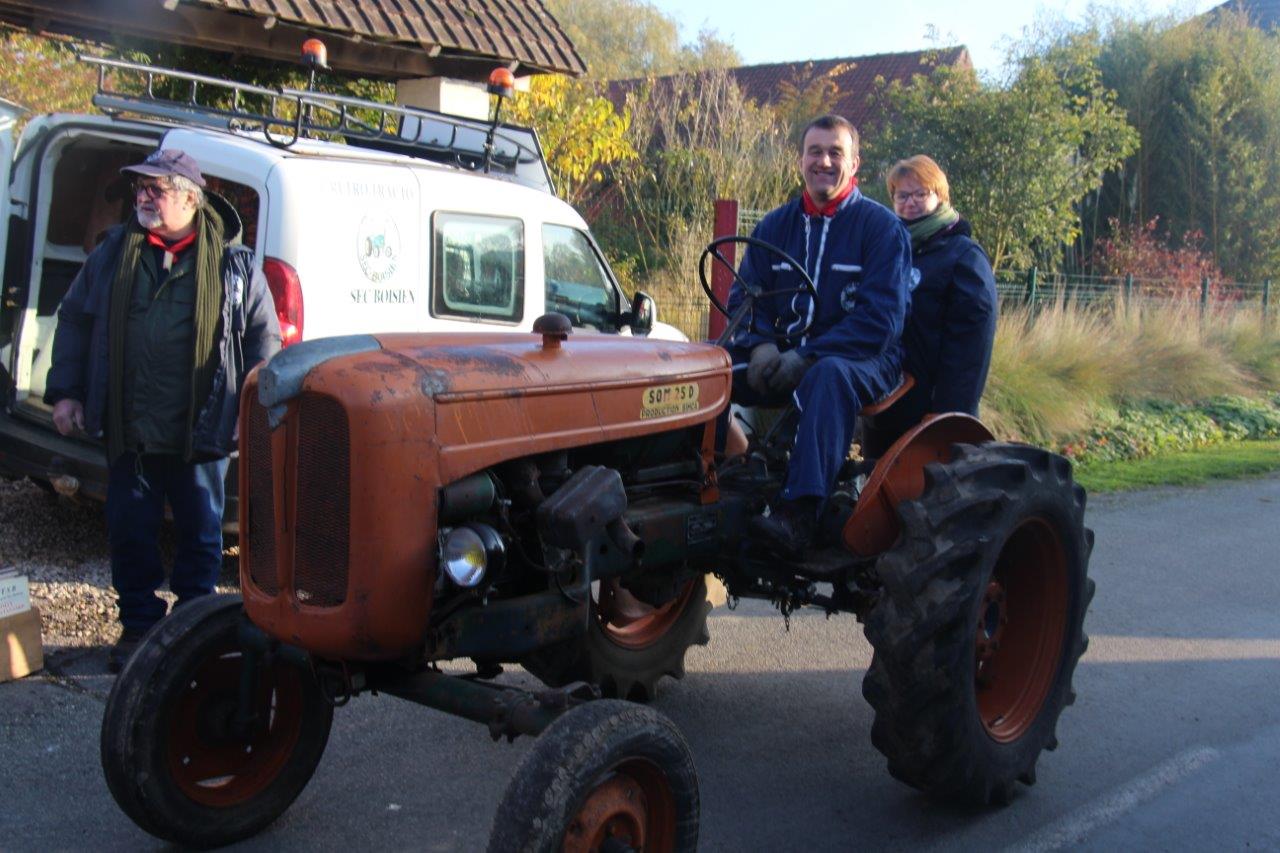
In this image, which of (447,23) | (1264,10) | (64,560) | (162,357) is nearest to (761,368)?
(162,357)

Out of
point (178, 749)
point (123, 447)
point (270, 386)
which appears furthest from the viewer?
point (123, 447)

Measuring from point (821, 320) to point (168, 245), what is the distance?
94.8 inches

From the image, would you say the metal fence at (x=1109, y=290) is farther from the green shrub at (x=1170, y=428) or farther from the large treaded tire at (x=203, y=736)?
the large treaded tire at (x=203, y=736)

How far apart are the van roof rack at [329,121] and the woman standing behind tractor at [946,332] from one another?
2954mm

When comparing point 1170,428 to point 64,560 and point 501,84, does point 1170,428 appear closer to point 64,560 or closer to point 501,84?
point 501,84

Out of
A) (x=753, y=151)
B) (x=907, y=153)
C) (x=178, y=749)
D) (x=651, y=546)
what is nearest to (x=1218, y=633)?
(x=651, y=546)

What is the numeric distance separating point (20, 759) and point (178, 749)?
0.95 m

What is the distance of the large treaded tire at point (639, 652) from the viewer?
4.57 m

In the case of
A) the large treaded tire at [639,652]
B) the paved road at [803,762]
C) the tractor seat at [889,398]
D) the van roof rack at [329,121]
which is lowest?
the paved road at [803,762]

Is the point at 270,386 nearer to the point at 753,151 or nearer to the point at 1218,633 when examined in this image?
the point at 1218,633

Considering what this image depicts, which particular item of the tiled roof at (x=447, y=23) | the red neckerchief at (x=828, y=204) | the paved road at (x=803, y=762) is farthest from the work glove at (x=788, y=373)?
the tiled roof at (x=447, y=23)

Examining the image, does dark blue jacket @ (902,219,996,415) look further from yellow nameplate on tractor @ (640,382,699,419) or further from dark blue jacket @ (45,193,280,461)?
dark blue jacket @ (45,193,280,461)

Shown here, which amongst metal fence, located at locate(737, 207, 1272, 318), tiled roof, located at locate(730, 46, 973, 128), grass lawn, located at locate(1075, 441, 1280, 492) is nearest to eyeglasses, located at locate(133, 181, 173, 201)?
grass lawn, located at locate(1075, 441, 1280, 492)

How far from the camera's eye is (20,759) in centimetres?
422
